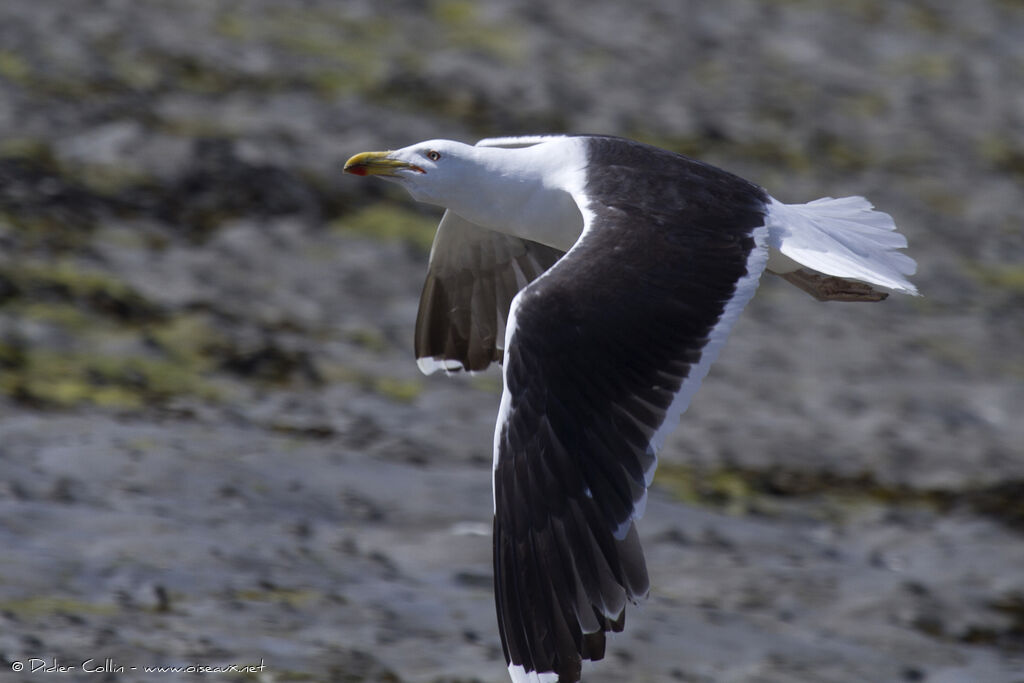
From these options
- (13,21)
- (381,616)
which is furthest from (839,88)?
(381,616)

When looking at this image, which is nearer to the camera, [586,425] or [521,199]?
[586,425]

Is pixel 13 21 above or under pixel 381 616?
above

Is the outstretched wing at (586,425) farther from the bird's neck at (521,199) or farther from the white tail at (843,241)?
the bird's neck at (521,199)

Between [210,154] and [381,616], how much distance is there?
16.4 feet

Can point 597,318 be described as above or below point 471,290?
above

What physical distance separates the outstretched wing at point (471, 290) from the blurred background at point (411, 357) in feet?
3.73

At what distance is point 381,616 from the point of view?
666cm

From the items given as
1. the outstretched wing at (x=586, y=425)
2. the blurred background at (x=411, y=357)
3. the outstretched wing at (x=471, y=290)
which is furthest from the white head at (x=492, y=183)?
the blurred background at (x=411, y=357)

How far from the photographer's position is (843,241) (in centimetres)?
568

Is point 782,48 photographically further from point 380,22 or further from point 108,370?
point 108,370

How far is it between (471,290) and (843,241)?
1660mm

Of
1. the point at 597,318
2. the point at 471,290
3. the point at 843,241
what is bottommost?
the point at 471,290

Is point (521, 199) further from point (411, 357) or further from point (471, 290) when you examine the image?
point (411, 357)

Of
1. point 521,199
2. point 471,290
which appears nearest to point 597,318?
point 521,199
